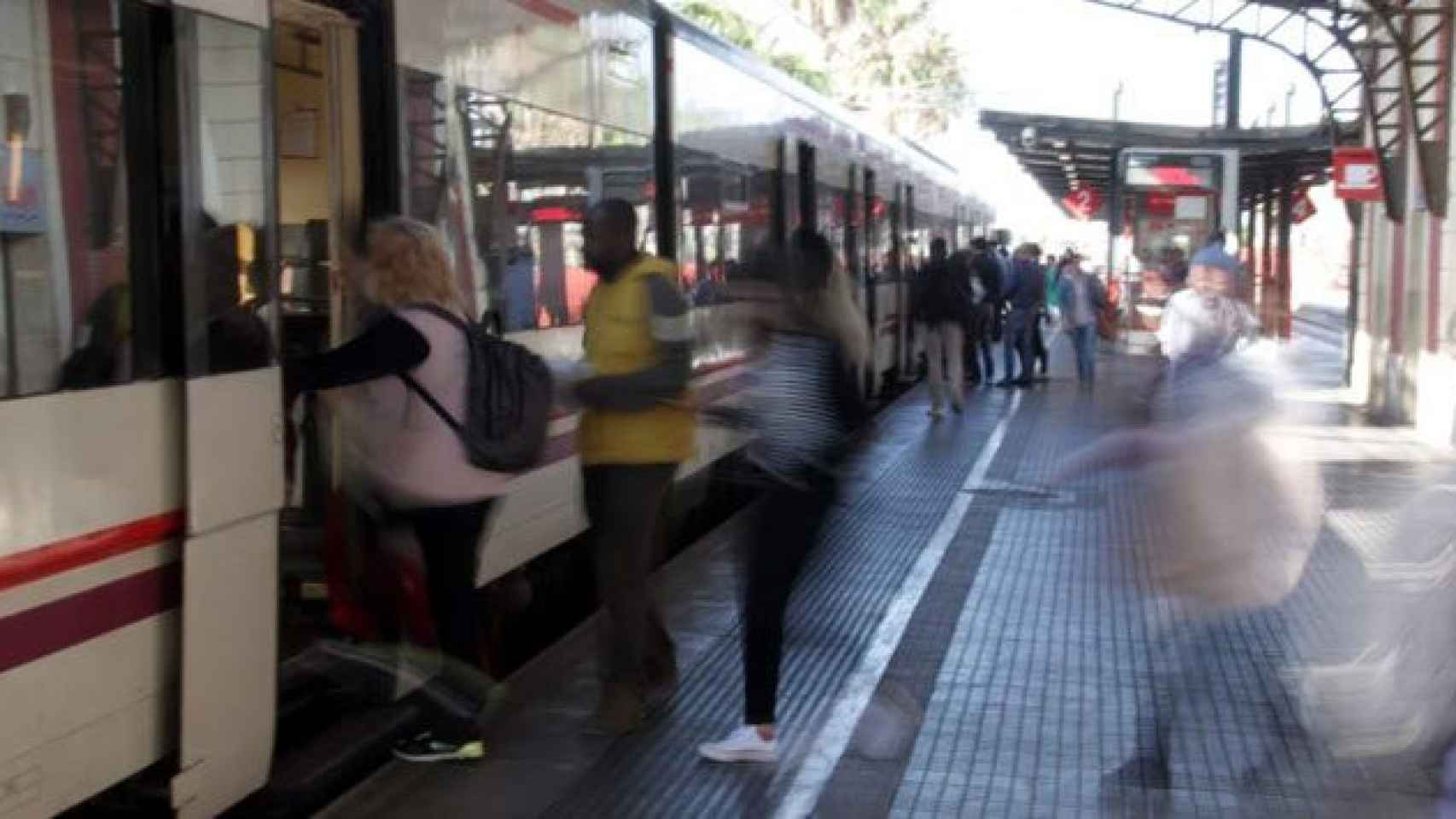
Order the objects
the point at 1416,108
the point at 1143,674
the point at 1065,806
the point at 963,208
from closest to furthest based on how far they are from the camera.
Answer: the point at 1065,806
the point at 1143,674
the point at 1416,108
the point at 963,208

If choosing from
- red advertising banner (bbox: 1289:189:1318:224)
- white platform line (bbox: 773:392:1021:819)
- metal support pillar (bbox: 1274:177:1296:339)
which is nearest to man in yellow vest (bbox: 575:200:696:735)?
white platform line (bbox: 773:392:1021:819)

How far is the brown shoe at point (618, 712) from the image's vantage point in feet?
19.5

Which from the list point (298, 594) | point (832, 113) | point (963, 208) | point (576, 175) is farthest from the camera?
point (963, 208)

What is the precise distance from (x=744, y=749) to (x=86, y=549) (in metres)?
2.53

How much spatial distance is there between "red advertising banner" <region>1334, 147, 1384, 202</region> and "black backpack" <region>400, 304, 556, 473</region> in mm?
13258

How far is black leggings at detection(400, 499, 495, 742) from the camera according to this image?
533cm

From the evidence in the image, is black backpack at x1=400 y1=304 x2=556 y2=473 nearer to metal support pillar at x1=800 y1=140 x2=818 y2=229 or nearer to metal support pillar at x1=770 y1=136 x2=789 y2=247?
metal support pillar at x1=770 y1=136 x2=789 y2=247

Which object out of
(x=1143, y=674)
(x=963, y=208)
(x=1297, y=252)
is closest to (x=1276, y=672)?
(x=1143, y=674)

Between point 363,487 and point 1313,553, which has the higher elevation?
point 363,487

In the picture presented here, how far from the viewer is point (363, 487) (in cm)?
549

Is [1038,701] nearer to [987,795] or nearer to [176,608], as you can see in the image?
[987,795]

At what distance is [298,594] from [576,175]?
259cm

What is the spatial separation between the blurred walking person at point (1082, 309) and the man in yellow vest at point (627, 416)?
14.4 metres

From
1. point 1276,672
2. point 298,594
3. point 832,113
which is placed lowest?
point 1276,672
